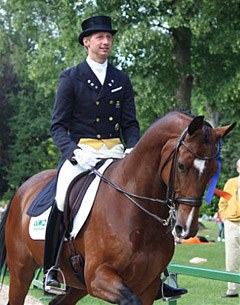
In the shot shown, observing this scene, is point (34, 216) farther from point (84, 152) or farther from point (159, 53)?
point (159, 53)

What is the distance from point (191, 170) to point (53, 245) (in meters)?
1.87

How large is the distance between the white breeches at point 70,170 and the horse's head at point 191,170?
4.17 feet

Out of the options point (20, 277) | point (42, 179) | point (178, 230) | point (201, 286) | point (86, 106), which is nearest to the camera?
point (178, 230)

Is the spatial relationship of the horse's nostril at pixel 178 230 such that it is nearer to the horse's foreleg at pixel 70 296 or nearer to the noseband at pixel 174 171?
the noseband at pixel 174 171

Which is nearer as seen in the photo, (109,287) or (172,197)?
(172,197)

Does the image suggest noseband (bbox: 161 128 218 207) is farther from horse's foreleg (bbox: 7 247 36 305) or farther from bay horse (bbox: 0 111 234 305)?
horse's foreleg (bbox: 7 247 36 305)

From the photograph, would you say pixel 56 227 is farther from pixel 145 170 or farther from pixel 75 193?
pixel 145 170

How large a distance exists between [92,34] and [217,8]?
602 inches

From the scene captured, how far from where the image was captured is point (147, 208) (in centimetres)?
569

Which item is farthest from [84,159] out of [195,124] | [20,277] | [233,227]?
[233,227]

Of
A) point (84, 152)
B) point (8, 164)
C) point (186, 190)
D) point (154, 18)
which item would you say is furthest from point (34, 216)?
point (8, 164)

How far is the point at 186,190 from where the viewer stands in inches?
200

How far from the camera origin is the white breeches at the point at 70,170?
6257 mm

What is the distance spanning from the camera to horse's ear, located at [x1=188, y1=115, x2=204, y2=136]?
16.7 ft
